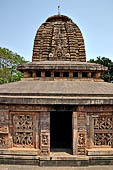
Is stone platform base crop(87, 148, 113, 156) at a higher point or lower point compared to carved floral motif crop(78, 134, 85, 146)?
lower

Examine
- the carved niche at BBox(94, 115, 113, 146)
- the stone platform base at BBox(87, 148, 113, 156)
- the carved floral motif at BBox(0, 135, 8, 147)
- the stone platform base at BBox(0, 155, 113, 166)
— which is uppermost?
the carved niche at BBox(94, 115, 113, 146)

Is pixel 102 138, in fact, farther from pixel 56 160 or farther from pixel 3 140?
pixel 3 140

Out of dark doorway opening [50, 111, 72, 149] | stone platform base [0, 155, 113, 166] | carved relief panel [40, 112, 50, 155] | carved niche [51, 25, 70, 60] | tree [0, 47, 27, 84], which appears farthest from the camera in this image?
tree [0, 47, 27, 84]

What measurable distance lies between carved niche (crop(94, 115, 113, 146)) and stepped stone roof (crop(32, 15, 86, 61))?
5425 millimetres

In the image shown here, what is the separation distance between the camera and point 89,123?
7.00 m

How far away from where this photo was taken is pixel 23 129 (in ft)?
23.2

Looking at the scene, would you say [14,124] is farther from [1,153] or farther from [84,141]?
[84,141]

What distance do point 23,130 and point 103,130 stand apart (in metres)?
3.58

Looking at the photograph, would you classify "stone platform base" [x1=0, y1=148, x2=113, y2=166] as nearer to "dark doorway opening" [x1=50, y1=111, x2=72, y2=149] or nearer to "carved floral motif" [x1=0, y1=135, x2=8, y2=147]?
"carved floral motif" [x1=0, y1=135, x2=8, y2=147]

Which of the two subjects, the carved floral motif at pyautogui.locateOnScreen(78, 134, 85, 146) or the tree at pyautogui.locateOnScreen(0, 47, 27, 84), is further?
the tree at pyautogui.locateOnScreen(0, 47, 27, 84)

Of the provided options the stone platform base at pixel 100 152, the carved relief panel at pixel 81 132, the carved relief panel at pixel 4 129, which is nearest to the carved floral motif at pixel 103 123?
the carved relief panel at pixel 81 132

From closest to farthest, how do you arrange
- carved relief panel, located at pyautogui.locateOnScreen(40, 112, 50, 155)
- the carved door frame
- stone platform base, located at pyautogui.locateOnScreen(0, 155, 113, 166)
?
1. stone platform base, located at pyautogui.locateOnScreen(0, 155, 113, 166)
2. carved relief panel, located at pyautogui.locateOnScreen(40, 112, 50, 155)
3. the carved door frame

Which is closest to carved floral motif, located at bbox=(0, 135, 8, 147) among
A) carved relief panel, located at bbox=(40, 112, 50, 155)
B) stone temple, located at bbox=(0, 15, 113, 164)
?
stone temple, located at bbox=(0, 15, 113, 164)

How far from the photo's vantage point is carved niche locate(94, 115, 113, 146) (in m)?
7.04
